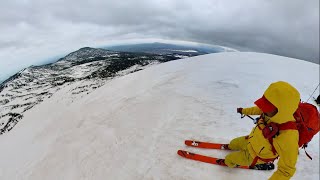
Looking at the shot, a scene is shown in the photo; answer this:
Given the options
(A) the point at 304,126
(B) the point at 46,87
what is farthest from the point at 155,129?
(B) the point at 46,87

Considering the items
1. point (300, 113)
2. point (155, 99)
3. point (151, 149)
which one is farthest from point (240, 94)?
point (300, 113)

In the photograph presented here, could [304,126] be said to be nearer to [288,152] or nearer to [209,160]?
[288,152]

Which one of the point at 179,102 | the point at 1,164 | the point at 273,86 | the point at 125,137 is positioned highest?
the point at 273,86

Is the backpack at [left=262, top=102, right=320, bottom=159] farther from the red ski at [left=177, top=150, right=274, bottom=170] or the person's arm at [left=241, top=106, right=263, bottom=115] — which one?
the red ski at [left=177, top=150, right=274, bottom=170]

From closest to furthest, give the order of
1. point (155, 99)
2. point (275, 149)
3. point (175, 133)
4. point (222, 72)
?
1. point (275, 149)
2. point (175, 133)
3. point (155, 99)
4. point (222, 72)

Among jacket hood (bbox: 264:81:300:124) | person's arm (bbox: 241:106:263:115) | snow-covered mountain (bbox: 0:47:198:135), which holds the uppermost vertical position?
jacket hood (bbox: 264:81:300:124)

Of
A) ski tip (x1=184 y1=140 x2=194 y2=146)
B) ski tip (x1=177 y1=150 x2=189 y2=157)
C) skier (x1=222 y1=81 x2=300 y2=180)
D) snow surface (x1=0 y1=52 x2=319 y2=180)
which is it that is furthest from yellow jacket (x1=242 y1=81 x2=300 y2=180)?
ski tip (x1=184 y1=140 x2=194 y2=146)

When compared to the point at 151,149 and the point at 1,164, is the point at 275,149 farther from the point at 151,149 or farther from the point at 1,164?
the point at 1,164
